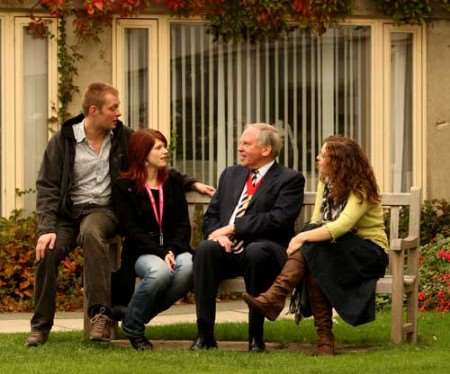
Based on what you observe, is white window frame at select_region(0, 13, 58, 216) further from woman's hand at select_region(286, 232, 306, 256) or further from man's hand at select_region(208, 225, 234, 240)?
woman's hand at select_region(286, 232, 306, 256)

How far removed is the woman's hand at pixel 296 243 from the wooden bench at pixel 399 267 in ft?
1.43

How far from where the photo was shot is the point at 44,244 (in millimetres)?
9672

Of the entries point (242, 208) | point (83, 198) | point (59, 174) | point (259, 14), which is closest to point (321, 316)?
point (242, 208)

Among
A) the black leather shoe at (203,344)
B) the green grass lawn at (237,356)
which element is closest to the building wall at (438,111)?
the green grass lawn at (237,356)

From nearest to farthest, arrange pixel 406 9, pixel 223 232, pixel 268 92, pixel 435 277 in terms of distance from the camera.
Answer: pixel 223 232 → pixel 435 277 → pixel 406 9 → pixel 268 92

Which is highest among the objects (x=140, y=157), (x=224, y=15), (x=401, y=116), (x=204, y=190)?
(x=224, y=15)

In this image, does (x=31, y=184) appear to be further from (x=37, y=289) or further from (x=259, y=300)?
(x=259, y=300)

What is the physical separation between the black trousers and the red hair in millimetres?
663

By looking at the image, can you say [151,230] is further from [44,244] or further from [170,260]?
[44,244]

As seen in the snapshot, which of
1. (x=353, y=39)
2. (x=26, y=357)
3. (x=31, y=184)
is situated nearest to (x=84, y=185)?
(x=26, y=357)

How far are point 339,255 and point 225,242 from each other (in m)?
0.73

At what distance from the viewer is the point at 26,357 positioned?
361 inches

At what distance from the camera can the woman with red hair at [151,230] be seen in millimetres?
9492

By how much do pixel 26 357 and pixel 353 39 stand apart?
6.22 meters
